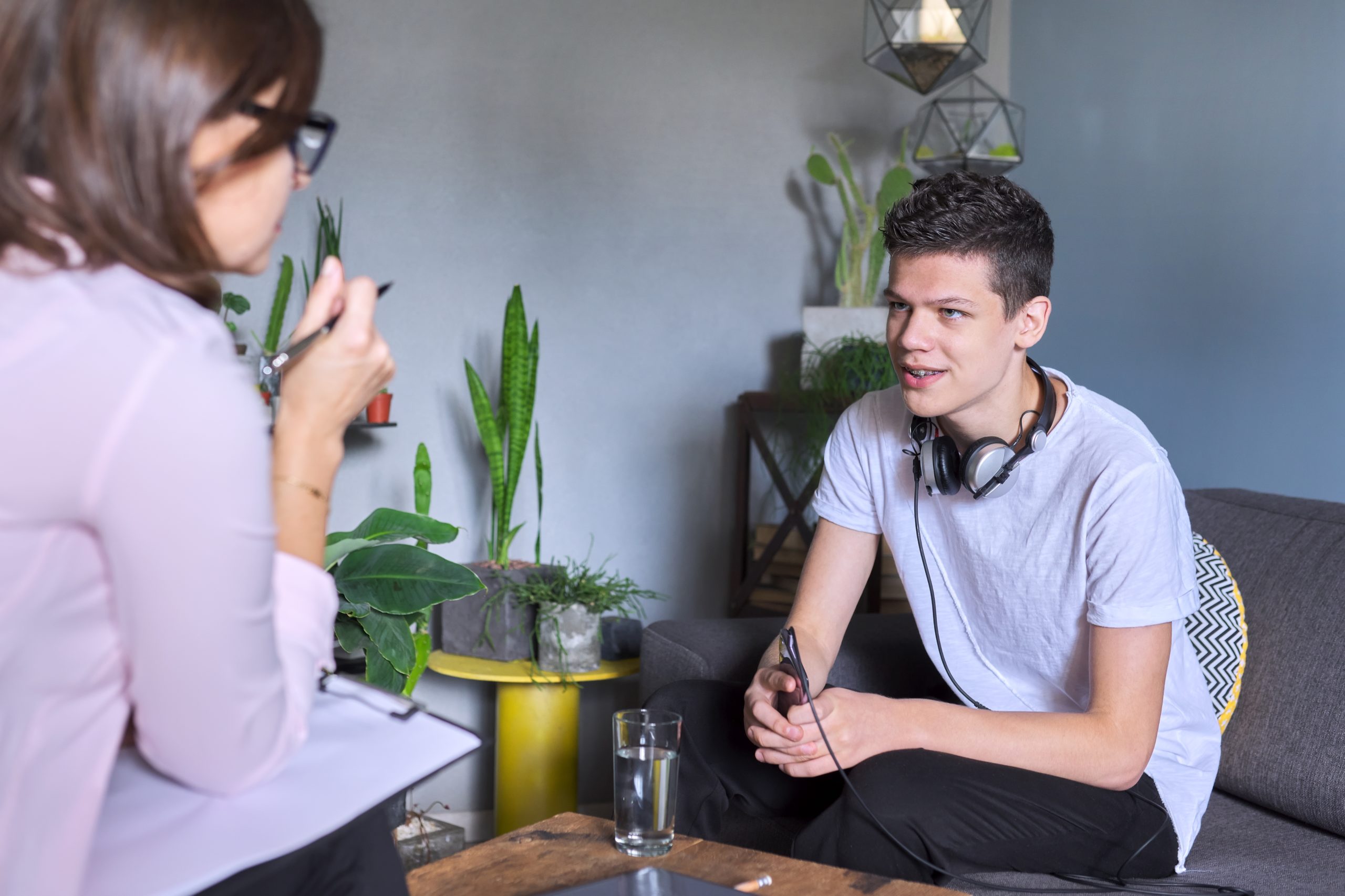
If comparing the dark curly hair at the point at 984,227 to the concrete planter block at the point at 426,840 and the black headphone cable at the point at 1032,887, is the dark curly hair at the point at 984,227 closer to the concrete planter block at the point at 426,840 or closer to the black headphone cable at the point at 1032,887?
the black headphone cable at the point at 1032,887

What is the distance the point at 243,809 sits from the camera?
692mm

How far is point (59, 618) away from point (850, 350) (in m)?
2.29

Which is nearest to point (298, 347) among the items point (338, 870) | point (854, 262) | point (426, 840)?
point (338, 870)

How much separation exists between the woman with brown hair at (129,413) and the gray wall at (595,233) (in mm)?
2128

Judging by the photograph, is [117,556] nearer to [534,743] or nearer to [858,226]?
[534,743]

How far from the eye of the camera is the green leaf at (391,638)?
193 cm

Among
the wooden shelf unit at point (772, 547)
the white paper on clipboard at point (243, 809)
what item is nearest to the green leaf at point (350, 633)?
the wooden shelf unit at point (772, 547)

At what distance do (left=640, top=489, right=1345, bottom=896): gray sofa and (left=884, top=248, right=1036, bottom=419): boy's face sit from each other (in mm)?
543

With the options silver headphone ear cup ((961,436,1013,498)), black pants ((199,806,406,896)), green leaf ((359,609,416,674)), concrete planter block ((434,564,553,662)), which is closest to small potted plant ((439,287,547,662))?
concrete planter block ((434,564,553,662))

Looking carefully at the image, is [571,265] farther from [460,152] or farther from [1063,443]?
[1063,443]

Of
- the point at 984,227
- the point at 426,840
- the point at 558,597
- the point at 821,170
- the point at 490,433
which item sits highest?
the point at 821,170

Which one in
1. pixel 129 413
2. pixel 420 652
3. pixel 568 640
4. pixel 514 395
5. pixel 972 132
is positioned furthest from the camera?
pixel 972 132

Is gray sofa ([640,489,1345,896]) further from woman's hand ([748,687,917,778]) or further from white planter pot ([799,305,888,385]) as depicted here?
white planter pot ([799,305,888,385])

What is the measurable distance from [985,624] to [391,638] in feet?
3.23
